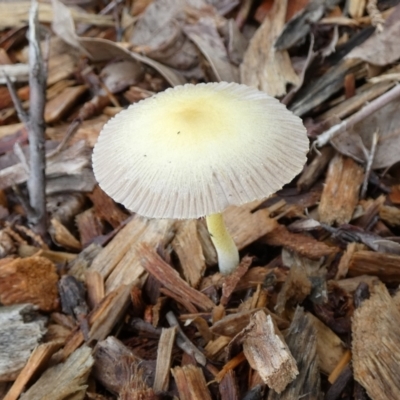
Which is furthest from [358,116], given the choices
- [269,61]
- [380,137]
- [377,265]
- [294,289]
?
[294,289]

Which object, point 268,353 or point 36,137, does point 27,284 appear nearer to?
point 36,137

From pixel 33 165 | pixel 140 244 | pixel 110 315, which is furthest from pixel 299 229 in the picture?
pixel 33 165

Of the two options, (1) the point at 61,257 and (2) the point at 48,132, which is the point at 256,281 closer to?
(1) the point at 61,257

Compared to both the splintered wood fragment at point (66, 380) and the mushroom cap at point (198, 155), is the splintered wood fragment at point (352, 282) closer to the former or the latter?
the mushroom cap at point (198, 155)

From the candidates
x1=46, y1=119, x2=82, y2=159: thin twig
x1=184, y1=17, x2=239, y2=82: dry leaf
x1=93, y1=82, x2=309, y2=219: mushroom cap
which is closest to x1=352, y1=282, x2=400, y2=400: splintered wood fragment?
x1=93, y1=82, x2=309, y2=219: mushroom cap

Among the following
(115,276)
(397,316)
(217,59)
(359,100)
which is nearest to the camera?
(397,316)

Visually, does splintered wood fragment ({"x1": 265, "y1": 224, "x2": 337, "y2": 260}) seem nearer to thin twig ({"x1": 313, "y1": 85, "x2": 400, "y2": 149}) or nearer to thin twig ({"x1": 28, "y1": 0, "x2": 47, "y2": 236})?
thin twig ({"x1": 313, "y1": 85, "x2": 400, "y2": 149})

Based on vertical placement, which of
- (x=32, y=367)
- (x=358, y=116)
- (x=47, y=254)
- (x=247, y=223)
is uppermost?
(x=358, y=116)
